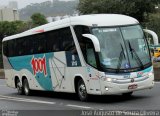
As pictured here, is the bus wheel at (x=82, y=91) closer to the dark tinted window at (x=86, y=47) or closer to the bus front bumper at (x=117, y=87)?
the dark tinted window at (x=86, y=47)

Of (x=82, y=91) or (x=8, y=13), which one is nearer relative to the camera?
(x=82, y=91)

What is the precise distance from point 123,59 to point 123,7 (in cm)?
4594

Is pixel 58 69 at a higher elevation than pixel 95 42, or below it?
below

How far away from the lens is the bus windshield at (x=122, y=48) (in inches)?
603

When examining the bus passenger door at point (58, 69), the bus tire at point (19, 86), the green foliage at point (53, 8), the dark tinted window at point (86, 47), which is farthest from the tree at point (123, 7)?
the green foliage at point (53, 8)

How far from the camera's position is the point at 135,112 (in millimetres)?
12500

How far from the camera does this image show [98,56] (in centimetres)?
1529

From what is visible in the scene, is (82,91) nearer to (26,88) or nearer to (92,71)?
(92,71)

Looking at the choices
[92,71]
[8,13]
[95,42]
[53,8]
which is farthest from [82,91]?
[8,13]

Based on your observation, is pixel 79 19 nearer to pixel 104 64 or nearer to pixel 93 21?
pixel 93 21

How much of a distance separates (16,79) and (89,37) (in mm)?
9850

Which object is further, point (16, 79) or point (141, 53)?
point (16, 79)

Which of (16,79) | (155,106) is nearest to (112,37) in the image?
(155,106)

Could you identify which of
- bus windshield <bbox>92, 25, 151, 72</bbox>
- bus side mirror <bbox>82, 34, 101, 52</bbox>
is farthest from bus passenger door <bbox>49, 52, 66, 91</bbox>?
bus side mirror <bbox>82, 34, 101, 52</bbox>
